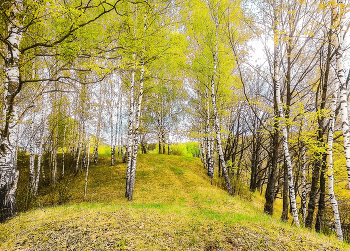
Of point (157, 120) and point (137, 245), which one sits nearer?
point (137, 245)

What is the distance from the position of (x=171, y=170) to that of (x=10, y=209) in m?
12.1

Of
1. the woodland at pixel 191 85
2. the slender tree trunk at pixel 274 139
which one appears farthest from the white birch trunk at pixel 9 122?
the slender tree trunk at pixel 274 139

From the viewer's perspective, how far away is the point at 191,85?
62.8 feet

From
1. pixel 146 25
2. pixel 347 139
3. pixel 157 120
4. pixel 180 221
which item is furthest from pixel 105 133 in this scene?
pixel 347 139

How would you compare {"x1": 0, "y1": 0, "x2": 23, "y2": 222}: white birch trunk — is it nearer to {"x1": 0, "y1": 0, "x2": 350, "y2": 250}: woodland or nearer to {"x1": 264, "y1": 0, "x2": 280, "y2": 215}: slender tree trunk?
{"x1": 0, "y1": 0, "x2": 350, "y2": 250}: woodland

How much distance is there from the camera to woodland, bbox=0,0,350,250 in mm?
4844

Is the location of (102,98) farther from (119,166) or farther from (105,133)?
(119,166)

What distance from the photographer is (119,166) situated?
650 inches

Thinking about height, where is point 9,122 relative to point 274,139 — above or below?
above

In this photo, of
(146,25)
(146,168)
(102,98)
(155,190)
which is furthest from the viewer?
(102,98)

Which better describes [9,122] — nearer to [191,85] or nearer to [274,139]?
[274,139]

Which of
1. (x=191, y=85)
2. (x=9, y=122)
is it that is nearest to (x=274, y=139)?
(x=9, y=122)

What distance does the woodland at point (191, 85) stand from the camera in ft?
15.9

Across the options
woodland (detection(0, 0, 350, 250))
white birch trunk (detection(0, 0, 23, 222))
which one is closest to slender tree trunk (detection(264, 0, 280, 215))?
woodland (detection(0, 0, 350, 250))
